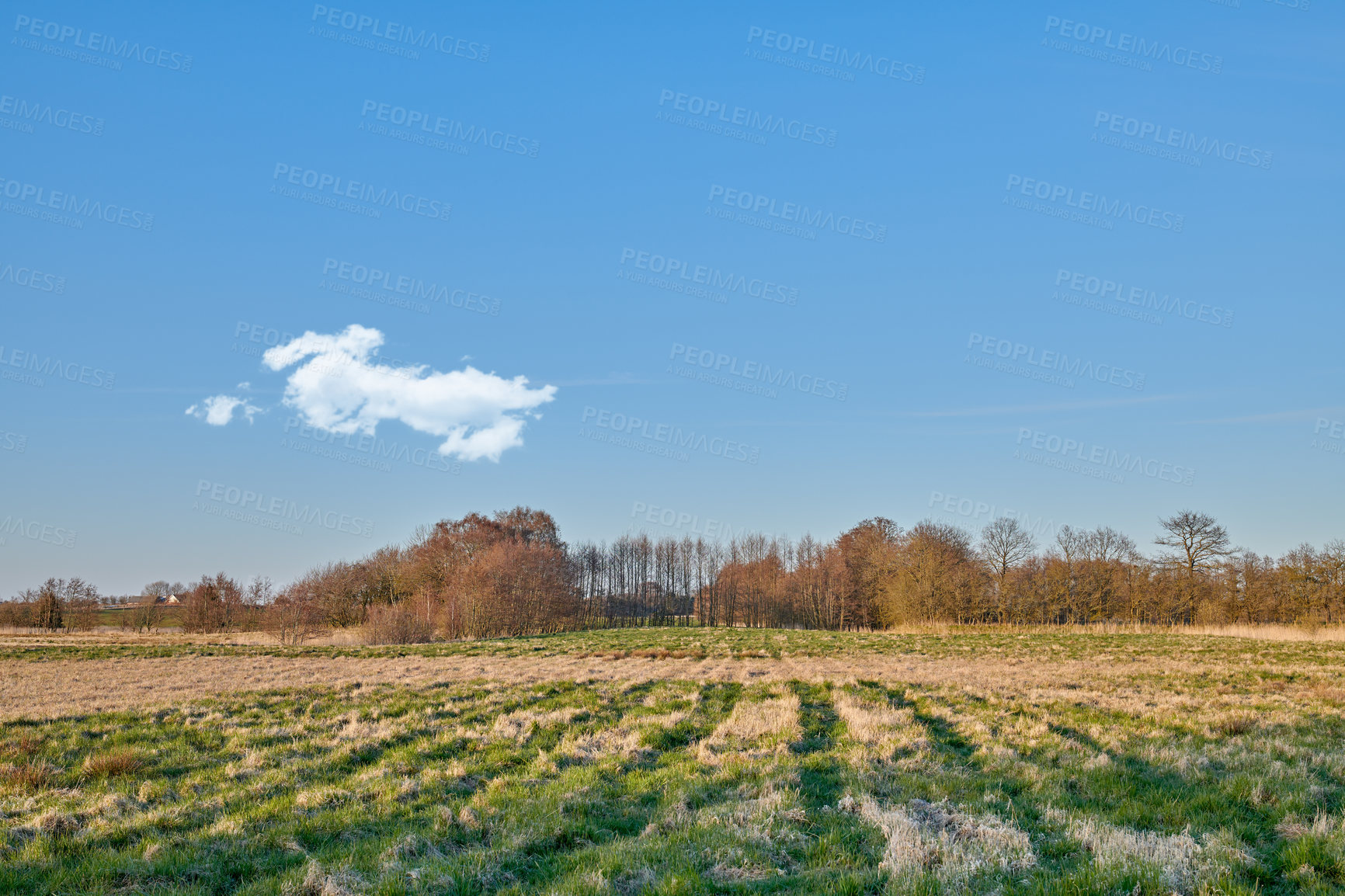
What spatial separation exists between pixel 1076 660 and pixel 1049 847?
23.6 meters

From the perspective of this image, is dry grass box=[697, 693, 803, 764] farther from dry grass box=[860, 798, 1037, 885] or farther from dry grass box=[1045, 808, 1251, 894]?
dry grass box=[1045, 808, 1251, 894]

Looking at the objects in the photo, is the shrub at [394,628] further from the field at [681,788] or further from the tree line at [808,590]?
the field at [681,788]

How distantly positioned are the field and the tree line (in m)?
41.0

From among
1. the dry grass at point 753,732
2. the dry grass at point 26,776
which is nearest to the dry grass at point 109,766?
the dry grass at point 26,776

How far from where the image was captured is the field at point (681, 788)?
5571 millimetres

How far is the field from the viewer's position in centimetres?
557

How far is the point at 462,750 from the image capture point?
34.9ft

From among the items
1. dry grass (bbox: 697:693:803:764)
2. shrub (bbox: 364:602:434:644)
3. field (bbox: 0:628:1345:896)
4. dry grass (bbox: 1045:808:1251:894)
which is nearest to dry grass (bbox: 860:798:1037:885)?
field (bbox: 0:628:1345:896)

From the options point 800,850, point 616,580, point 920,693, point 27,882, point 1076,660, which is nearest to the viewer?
point 27,882

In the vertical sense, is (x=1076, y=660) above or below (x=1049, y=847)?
below

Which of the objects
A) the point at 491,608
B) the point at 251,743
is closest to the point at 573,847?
the point at 251,743

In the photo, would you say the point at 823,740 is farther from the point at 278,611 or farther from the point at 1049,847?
the point at 278,611

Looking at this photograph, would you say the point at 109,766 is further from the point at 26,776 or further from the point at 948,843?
the point at 948,843

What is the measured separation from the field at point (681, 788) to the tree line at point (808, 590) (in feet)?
135
